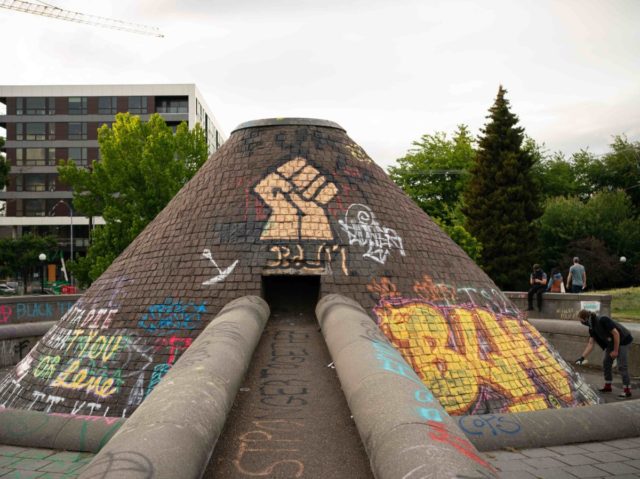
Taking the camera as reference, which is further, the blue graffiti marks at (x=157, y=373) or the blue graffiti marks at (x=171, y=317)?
the blue graffiti marks at (x=171, y=317)

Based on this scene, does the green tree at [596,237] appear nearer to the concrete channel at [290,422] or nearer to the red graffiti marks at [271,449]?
the concrete channel at [290,422]

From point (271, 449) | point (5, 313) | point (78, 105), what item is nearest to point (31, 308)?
point (5, 313)

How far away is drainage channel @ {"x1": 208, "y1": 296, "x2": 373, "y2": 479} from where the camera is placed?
5.07m

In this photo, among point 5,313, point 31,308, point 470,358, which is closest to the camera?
point 470,358

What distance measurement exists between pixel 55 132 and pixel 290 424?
204 ft

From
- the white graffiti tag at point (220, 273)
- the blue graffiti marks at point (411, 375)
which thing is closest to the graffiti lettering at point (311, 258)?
the white graffiti tag at point (220, 273)

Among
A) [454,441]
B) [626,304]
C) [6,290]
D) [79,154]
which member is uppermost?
[79,154]

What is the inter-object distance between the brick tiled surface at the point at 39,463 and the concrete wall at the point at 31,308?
39.6 feet

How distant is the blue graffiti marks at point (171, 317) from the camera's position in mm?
9086

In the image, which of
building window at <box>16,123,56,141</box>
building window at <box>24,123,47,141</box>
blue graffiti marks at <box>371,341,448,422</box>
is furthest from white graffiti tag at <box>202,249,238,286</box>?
building window at <box>24,123,47,141</box>

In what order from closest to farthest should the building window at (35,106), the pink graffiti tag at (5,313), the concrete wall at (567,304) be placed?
the concrete wall at (567,304) < the pink graffiti tag at (5,313) < the building window at (35,106)

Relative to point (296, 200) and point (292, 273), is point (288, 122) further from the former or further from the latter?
point (292, 273)

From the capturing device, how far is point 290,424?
596 cm

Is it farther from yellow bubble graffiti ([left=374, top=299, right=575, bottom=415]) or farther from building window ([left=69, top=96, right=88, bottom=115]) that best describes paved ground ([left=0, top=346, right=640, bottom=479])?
building window ([left=69, top=96, right=88, bottom=115])
